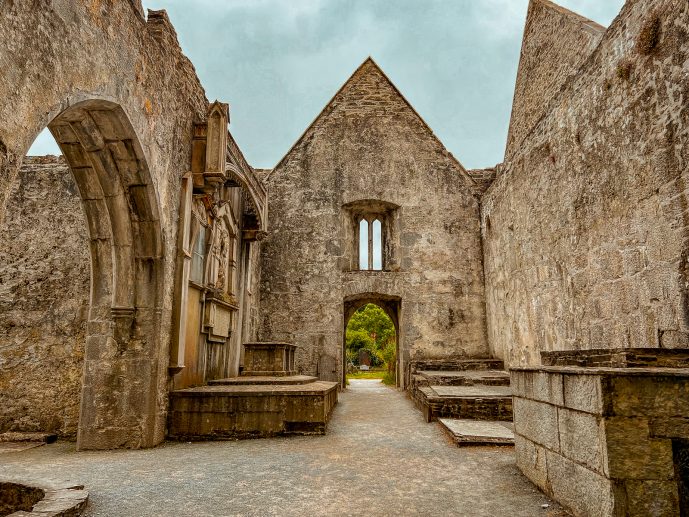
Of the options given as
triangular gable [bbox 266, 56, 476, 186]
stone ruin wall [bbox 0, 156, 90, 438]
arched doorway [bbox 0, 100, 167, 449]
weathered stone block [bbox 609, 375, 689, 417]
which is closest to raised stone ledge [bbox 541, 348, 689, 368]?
weathered stone block [bbox 609, 375, 689, 417]

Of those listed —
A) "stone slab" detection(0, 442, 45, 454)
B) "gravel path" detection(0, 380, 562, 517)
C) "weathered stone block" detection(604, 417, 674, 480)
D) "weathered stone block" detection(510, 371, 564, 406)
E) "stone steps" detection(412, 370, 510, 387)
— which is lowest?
"stone slab" detection(0, 442, 45, 454)

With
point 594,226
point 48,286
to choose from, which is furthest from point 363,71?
point 48,286

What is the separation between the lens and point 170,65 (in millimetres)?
6219

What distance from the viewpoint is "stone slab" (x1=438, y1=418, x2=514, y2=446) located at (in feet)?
17.4

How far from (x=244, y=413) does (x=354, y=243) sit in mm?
7365

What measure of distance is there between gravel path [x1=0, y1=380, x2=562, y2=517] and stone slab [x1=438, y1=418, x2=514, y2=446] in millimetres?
164

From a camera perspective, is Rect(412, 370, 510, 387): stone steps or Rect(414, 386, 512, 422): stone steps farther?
Rect(412, 370, 510, 387): stone steps

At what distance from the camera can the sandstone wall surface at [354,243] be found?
468 inches

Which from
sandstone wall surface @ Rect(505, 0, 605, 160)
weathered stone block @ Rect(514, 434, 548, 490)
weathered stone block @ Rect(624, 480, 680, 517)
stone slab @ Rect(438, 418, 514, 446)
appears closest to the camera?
weathered stone block @ Rect(624, 480, 680, 517)

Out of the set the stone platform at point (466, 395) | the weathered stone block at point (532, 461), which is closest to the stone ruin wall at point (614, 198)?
the stone platform at point (466, 395)

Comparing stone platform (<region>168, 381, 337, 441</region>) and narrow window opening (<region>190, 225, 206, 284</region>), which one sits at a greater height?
narrow window opening (<region>190, 225, 206, 284</region>)

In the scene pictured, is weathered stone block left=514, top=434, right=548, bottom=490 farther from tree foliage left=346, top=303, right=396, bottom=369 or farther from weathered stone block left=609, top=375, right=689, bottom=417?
tree foliage left=346, top=303, right=396, bottom=369

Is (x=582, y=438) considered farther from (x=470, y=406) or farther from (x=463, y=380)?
(x=463, y=380)

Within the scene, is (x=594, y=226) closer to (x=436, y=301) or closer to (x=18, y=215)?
(x=436, y=301)
